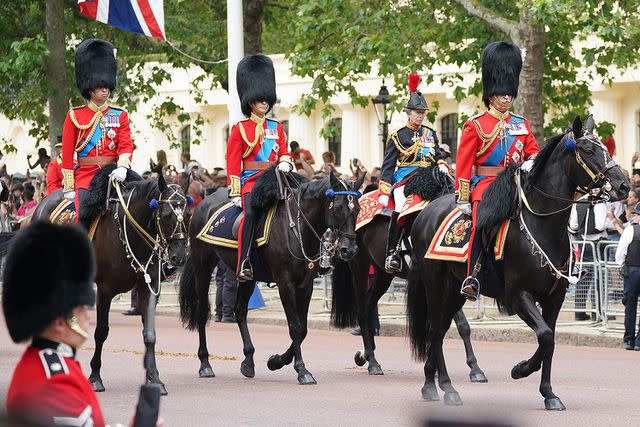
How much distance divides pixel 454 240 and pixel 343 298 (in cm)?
332

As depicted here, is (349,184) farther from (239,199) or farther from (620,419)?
(620,419)

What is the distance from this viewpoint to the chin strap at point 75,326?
14.9 ft

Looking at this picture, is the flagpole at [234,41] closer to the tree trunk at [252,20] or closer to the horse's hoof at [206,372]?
the tree trunk at [252,20]

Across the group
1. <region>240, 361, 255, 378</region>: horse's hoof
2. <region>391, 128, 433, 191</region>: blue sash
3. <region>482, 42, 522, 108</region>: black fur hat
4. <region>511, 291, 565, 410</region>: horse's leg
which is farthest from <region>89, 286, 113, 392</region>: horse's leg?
<region>482, 42, 522, 108</region>: black fur hat

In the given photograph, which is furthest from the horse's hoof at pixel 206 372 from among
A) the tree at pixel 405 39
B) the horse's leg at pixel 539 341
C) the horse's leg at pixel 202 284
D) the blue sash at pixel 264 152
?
the tree at pixel 405 39

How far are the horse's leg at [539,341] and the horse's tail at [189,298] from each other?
13.7ft

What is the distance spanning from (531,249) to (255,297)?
37.2ft

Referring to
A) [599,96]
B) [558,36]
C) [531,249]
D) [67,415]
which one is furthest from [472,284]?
[599,96]

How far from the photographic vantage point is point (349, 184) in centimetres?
1297

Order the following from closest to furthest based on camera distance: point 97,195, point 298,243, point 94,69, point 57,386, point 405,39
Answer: point 57,386 → point 97,195 → point 298,243 → point 94,69 → point 405,39

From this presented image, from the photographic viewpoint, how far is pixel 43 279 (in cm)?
440

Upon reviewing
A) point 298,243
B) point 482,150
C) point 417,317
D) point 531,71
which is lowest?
point 417,317

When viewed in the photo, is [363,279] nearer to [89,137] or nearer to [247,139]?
[247,139]

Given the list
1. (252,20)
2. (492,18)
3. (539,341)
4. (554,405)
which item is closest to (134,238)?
(539,341)
